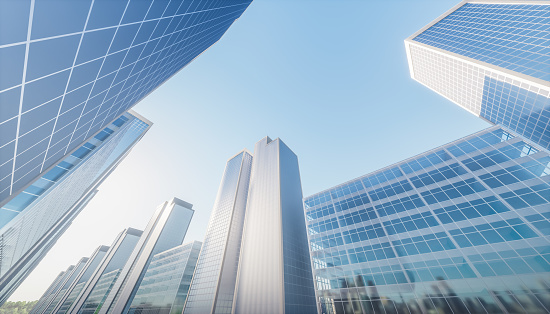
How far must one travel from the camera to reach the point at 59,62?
4891 millimetres

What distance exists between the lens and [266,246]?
4131 centimetres

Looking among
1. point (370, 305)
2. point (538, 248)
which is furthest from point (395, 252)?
point (538, 248)

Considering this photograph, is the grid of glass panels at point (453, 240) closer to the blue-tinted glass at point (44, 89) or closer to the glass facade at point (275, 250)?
the glass facade at point (275, 250)

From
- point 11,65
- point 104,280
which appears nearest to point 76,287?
point 104,280

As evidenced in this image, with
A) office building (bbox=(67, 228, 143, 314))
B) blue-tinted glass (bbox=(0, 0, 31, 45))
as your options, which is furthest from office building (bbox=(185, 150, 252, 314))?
office building (bbox=(67, 228, 143, 314))

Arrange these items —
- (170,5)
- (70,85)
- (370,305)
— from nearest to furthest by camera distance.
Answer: (70,85)
(170,5)
(370,305)

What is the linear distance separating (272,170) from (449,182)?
4050cm

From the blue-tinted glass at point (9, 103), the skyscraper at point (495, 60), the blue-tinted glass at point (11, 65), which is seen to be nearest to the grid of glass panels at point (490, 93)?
the skyscraper at point (495, 60)

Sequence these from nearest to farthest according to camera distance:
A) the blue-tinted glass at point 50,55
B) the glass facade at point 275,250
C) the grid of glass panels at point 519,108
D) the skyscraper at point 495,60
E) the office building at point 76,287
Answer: the blue-tinted glass at point 50,55 < the glass facade at point 275,250 < the grid of glass panels at point 519,108 < the skyscraper at point 495,60 < the office building at point 76,287

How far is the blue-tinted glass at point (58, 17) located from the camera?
3.72m

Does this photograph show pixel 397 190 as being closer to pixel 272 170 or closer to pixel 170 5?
pixel 272 170

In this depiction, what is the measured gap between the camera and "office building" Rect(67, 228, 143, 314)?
3342 inches

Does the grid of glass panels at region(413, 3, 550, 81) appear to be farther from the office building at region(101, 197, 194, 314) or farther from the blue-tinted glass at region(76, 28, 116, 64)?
the office building at region(101, 197, 194, 314)

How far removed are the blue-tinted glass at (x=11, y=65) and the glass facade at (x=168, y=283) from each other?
2858 inches
